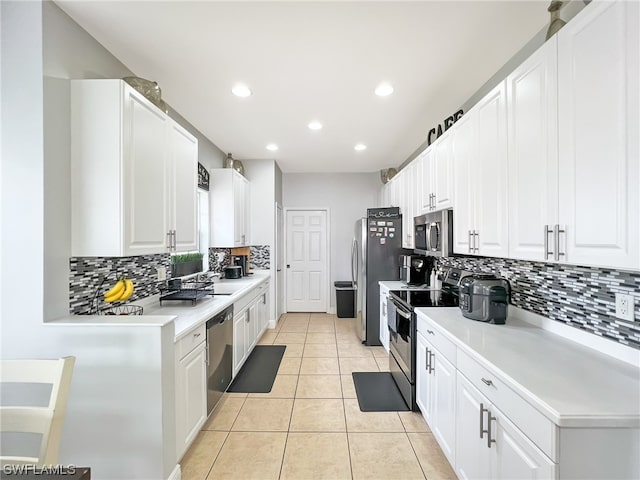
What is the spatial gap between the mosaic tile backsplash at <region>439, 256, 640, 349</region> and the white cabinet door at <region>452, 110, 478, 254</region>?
1.28 feet

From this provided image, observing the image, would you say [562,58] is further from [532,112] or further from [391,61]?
[391,61]

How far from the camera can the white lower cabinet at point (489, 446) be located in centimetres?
111

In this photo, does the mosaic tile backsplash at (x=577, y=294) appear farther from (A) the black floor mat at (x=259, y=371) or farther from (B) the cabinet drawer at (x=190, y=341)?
(A) the black floor mat at (x=259, y=371)

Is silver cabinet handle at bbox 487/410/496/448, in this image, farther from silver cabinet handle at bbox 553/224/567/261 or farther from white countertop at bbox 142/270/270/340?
white countertop at bbox 142/270/270/340

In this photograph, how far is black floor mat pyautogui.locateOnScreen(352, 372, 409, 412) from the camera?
2.66 metres

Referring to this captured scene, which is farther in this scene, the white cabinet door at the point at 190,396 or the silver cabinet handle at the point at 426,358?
the silver cabinet handle at the point at 426,358

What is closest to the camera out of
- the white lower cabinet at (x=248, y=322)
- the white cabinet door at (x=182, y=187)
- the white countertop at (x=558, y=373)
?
the white countertop at (x=558, y=373)

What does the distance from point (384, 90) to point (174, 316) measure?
2.35 m

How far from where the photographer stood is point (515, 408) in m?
1.20

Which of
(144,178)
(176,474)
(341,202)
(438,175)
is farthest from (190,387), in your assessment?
(341,202)

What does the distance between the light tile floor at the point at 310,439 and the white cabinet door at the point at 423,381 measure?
198 millimetres

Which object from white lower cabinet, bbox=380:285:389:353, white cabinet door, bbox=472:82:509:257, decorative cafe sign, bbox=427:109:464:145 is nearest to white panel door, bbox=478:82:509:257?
white cabinet door, bbox=472:82:509:257

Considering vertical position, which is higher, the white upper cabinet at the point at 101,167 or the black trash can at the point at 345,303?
the white upper cabinet at the point at 101,167

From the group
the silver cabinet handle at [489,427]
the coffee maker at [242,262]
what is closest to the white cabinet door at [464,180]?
the silver cabinet handle at [489,427]
